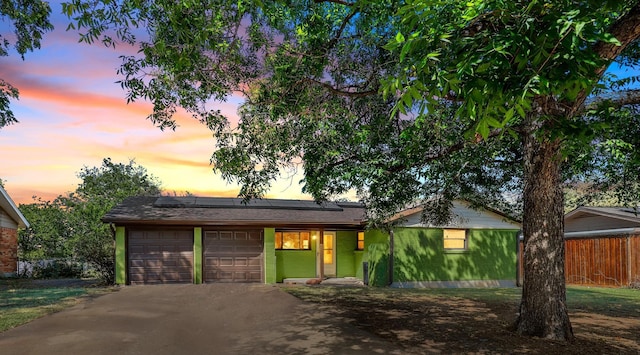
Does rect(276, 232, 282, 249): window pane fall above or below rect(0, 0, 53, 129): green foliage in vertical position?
below

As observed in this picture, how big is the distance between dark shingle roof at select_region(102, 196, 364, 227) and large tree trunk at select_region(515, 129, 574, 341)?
10.8 metres

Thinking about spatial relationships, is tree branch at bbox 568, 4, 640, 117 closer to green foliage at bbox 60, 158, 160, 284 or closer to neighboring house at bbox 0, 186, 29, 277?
green foliage at bbox 60, 158, 160, 284

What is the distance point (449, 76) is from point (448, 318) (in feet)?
24.1

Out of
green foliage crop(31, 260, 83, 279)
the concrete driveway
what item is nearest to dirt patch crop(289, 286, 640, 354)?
the concrete driveway

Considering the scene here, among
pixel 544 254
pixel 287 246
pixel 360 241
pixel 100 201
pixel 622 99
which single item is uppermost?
pixel 622 99

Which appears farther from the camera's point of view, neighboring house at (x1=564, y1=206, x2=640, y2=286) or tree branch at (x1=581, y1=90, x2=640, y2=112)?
neighboring house at (x1=564, y1=206, x2=640, y2=286)

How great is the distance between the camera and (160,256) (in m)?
17.6

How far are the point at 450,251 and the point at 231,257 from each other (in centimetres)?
932

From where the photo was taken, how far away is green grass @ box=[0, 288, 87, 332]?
30.4 feet

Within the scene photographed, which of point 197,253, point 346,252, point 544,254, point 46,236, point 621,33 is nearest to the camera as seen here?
point 621,33

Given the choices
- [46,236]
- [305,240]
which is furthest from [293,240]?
[46,236]

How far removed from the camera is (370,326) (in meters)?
8.62

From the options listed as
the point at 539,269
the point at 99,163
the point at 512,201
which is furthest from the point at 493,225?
the point at 99,163

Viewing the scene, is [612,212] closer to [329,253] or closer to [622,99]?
[329,253]
